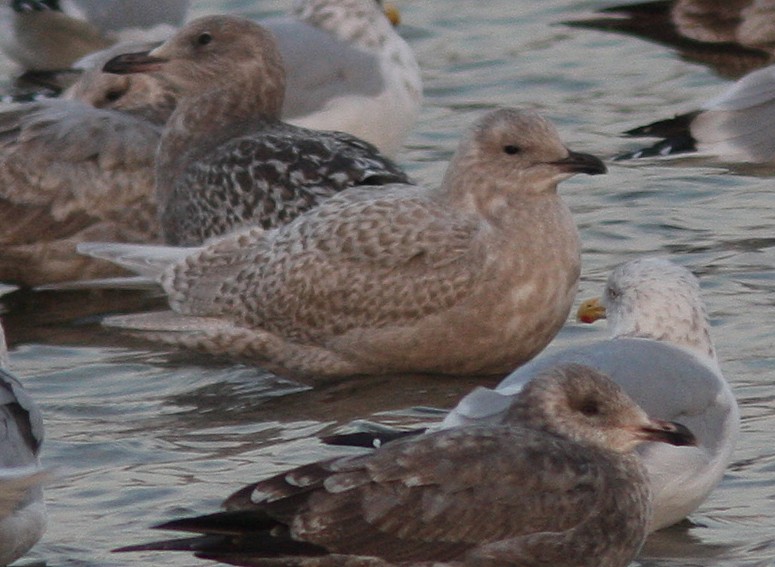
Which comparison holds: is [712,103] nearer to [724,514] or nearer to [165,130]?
[165,130]

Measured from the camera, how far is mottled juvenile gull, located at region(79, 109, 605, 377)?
25.0 feet

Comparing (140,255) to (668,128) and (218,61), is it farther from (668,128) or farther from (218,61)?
(668,128)

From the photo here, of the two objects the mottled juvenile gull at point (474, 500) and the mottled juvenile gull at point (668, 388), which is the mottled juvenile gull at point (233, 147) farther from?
→ the mottled juvenile gull at point (474, 500)

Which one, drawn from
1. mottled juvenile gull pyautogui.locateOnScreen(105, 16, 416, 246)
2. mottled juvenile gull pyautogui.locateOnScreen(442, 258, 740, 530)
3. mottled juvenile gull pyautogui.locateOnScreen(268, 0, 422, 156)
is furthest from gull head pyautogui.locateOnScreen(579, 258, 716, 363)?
mottled juvenile gull pyautogui.locateOnScreen(268, 0, 422, 156)

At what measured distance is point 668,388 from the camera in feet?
20.4

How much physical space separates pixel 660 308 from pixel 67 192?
3.31 metres

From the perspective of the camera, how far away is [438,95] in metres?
12.4

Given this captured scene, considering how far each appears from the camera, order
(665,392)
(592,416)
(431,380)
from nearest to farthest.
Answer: (592,416) < (665,392) < (431,380)

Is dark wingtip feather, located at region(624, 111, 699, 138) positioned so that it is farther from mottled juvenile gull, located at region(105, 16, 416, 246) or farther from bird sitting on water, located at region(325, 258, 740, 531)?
bird sitting on water, located at region(325, 258, 740, 531)

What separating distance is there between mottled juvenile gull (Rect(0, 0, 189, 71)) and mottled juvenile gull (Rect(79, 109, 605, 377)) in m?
5.42

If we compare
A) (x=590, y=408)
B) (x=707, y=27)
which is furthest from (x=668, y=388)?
(x=707, y=27)

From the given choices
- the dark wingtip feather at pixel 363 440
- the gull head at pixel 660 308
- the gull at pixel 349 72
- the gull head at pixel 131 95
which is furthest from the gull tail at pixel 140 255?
the dark wingtip feather at pixel 363 440

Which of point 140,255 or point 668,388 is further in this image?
point 140,255

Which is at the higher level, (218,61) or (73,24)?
(218,61)
